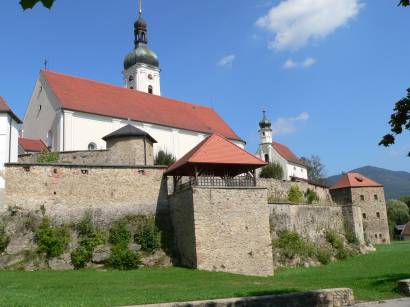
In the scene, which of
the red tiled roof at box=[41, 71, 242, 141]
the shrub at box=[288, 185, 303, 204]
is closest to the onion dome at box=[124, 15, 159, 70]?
the red tiled roof at box=[41, 71, 242, 141]

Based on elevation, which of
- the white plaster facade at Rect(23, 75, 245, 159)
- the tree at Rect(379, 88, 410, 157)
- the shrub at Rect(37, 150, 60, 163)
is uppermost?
the white plaster facade at Rect(23, 75, 245, 159)

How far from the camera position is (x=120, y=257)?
2308cm

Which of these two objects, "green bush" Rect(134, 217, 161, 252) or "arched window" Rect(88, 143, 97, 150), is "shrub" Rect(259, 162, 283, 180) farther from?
Result: "green bush" Rect(134, 217, 161, 252)

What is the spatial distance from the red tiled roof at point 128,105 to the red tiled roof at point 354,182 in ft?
38.6

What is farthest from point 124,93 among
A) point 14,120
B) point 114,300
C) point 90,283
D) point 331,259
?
point 114,300

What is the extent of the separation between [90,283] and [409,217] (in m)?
73.9

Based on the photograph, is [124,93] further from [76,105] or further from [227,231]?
[227,231]

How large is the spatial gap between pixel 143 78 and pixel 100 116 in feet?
73.6

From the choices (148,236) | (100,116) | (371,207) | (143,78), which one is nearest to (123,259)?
(148,236)

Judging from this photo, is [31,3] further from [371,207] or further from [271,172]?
[371,207]

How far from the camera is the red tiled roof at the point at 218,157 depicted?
957 inches

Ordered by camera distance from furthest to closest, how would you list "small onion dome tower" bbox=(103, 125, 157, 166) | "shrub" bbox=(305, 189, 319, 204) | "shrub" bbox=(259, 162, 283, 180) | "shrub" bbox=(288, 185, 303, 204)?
"shrub" bbox=(259, 162, 283, 180) → "shrub" bbox=(305, 189, 319, 204) → "shrub" bbox=(288, 185, 303, 204) → "small onion dome tower" bbox=(103, 125, 157, 166)

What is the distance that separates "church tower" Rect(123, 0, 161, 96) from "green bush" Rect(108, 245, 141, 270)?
38798 mm

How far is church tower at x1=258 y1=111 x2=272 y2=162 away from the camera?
63.1 m
